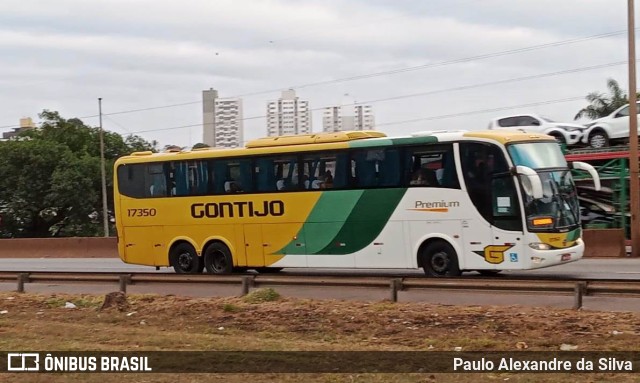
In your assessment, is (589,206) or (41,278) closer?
(41,278)

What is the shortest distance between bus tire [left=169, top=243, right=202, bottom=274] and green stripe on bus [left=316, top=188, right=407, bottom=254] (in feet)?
13.3

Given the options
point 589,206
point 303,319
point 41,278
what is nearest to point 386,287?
point 303,319

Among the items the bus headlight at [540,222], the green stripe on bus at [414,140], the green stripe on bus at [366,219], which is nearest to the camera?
the bus headlight at [540,222]

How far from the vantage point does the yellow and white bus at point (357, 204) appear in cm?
1780

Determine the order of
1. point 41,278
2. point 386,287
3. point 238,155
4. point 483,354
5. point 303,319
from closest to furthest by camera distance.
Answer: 1. point 483,354
2. point 303,319
3. point 386,287
4. point 41,278
5. point 238,155

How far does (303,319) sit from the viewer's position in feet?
45.3

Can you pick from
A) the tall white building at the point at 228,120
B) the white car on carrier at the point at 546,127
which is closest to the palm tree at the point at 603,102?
the white car on carrier at the point at 546,127

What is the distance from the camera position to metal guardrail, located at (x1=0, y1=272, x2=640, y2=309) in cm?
1326

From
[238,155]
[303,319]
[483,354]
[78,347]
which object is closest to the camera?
[483,354]

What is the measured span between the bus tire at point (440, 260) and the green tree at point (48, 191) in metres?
42.5

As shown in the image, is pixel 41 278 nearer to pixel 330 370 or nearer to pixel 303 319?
pixel 303 319

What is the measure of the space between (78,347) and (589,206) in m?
22.2

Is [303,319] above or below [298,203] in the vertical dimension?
below

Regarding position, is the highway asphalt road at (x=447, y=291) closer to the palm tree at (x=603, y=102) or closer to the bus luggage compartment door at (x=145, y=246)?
the bus luggage compartment door at (x=145, y=246)
